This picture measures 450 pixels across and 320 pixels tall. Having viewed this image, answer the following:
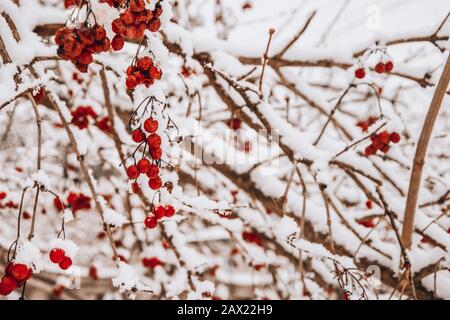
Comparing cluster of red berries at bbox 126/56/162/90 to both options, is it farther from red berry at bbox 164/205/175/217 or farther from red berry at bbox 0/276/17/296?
red berry at bbox 0/276/17/296

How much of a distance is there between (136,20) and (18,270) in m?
0.75

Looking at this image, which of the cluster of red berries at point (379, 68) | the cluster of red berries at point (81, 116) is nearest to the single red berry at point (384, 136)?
the cluster of red berries at point (379, 68)

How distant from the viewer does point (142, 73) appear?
98 cm

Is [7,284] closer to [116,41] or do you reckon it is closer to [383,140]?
[116,41]

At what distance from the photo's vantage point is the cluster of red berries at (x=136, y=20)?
0.91 metres

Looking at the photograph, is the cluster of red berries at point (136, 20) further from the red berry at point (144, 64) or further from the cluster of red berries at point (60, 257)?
the cluster of red berries at point (60, 257)

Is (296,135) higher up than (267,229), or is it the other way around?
(296,135)

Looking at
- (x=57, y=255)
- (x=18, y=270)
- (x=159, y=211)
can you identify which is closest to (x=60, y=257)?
(x=57, y=255)

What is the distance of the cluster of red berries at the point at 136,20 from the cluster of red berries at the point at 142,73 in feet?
0.21

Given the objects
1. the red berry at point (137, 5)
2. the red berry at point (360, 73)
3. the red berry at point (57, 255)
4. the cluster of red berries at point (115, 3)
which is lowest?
the red berry at point (57, 255)

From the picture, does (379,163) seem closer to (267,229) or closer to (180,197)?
(267,229)

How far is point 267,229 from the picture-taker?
2.52 m
